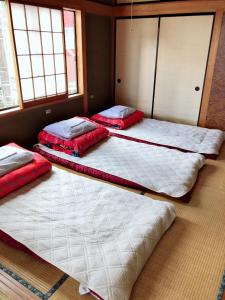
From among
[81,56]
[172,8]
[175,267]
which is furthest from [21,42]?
[175,267]

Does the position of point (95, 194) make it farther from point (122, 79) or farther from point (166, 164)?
point (122, 79)

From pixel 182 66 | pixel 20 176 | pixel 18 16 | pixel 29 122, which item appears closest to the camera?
pixel 20 176

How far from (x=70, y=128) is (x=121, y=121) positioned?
0.97 meters

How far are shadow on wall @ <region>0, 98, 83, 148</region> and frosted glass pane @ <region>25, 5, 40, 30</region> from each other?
1.00 metres

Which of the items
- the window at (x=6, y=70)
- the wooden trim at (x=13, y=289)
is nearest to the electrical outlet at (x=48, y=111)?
the window at (x=6, y=70)

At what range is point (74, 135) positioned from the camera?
3.09m

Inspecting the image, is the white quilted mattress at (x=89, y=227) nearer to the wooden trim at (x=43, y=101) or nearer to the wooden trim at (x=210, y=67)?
the wooden trim at (x=43, y=101)

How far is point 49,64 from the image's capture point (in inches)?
135

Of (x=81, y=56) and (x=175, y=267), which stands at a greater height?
(x=81, y=56)

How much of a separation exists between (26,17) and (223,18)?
2667 millimetres

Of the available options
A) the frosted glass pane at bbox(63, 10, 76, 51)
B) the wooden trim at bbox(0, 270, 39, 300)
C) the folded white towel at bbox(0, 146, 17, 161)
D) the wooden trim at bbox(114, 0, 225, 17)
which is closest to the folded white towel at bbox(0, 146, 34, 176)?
the folded white towel at bbox(0, 146, 17, 161)

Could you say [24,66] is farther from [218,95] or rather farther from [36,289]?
[218,95]

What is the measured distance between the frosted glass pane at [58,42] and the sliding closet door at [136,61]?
1.38 meters

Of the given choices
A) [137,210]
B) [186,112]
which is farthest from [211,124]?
[137,210]
